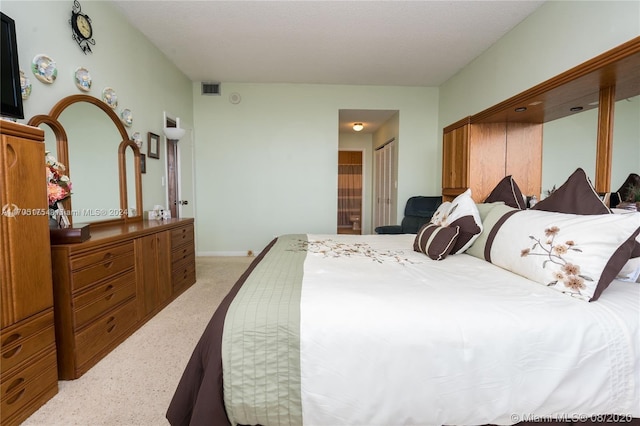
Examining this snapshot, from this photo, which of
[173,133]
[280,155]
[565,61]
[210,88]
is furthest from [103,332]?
[565,61]

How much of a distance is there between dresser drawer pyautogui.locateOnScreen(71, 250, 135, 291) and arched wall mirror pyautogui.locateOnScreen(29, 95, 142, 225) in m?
0.54

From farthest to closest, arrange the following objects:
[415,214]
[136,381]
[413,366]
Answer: [415,214] < [136,381] < [413,366]

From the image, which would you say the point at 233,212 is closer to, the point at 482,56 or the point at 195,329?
the point at 195,329

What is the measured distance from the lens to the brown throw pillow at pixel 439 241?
1.79m

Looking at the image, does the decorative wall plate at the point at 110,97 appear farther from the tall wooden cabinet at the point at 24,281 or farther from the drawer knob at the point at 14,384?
the drawer knob at the point at 14,384

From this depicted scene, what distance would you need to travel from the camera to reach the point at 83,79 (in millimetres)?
2311

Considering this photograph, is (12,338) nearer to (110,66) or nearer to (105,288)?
(105,288)

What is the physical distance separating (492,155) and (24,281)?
3.65 metres

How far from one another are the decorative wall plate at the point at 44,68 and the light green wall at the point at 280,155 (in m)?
2.62

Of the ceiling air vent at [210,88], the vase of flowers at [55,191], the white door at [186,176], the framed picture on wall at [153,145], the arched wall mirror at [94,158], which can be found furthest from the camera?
the ceiling air vent at [210,88]

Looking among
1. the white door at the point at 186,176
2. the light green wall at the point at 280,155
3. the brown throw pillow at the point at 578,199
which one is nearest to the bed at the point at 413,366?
A: the brown throw pillow at the point at 578,199

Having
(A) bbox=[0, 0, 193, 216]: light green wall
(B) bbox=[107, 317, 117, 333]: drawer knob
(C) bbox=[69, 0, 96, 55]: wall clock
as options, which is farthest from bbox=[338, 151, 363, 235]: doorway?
(B) bbox=[107, 317, 117, 333]: drawer knob

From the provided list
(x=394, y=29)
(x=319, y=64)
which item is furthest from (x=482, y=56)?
(x=319, y=64)

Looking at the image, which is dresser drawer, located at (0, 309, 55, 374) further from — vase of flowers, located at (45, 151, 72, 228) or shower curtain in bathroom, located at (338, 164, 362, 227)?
shower curtain in bathroom, located at (338, 164, 362, 227)
